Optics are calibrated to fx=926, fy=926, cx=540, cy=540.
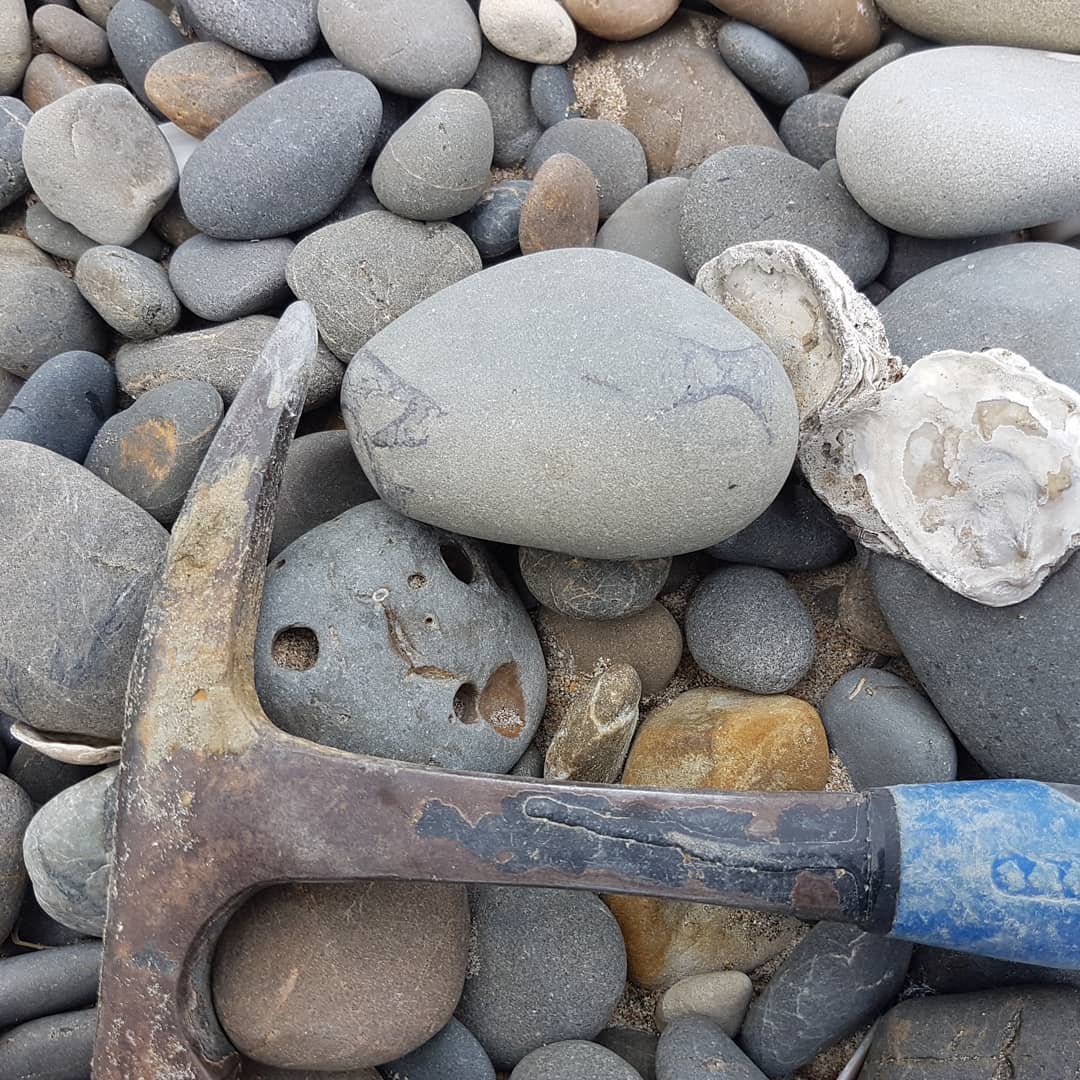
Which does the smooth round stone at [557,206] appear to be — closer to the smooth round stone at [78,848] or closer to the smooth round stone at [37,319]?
the smooth round stone at [37,319]

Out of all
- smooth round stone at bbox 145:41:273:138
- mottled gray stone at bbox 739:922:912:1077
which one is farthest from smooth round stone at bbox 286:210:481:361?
mottled gray stone at bbox 739:922:912:1077

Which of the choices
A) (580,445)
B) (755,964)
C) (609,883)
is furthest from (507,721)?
(755,964)

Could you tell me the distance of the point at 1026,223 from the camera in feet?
6.33

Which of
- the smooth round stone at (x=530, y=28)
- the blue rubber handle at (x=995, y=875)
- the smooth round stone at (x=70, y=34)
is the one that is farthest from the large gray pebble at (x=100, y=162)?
the blue rubber handle at (x=995, y=875)

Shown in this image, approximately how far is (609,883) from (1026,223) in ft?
5.17

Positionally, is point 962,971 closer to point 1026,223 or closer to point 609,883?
point 609,883

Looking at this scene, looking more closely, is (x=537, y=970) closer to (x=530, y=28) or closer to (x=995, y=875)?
(x=995, y=875)

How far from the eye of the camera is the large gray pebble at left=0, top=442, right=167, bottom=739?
5.47 feet

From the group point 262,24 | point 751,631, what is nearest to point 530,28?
point 262,24

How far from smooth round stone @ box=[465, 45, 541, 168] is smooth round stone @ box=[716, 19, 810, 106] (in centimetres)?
51

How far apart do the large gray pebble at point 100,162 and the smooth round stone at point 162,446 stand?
546 millimetres

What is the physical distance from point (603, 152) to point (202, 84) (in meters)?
0.99

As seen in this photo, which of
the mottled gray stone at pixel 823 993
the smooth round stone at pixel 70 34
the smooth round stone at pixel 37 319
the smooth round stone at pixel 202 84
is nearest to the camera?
the mottled gray stone at pixel 823 993

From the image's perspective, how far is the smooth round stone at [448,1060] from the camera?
174 cm
